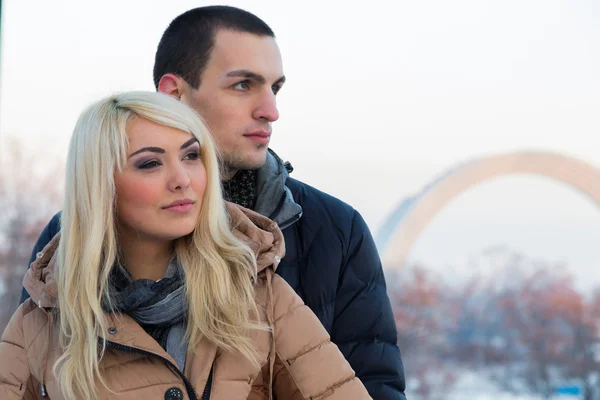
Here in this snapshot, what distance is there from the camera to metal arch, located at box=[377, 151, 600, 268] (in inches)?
603

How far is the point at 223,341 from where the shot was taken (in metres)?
2.14

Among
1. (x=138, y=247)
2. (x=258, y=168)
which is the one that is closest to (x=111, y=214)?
(x=138, y=247)

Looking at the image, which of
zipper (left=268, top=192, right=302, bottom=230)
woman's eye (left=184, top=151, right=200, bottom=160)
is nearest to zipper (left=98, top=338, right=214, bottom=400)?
woman's eye (left=184, top=151, right=200, bottom=160)

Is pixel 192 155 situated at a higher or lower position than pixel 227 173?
higher

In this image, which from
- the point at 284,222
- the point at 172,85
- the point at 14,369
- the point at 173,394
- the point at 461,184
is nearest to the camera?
the point at 173,394

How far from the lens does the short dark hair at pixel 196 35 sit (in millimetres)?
2758

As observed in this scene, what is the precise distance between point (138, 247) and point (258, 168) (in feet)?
1.61

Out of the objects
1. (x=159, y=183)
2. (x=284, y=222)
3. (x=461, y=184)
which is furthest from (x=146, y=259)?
(x=461, y=184)

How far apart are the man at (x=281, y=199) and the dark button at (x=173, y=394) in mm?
530

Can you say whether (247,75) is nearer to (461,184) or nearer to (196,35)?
(196,35)

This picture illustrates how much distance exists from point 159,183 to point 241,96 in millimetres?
561

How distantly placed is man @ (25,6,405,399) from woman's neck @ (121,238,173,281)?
377mm

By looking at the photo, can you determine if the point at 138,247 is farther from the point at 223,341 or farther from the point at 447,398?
the point at 447,398

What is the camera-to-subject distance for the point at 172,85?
2.80 m
